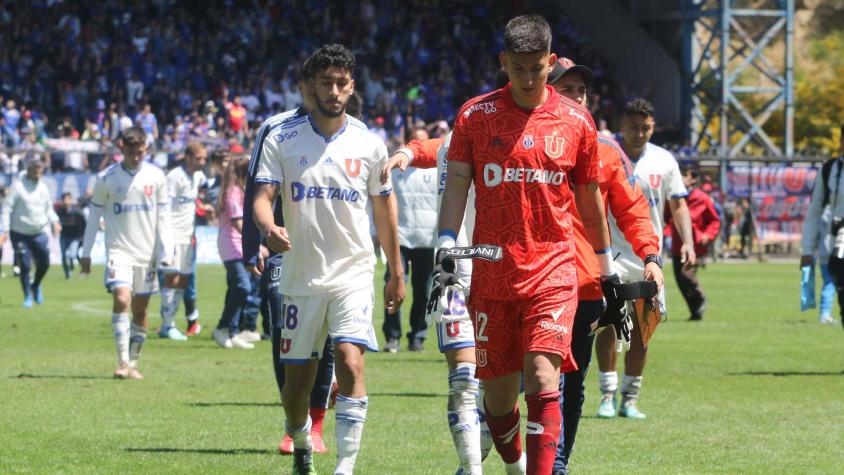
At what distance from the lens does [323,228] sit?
25.7ft

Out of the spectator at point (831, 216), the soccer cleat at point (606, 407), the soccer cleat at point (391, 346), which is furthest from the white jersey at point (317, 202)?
the soccer cleat at point (391, 346)

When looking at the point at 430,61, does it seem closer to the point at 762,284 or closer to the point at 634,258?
the point at 762,284

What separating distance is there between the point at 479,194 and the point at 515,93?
0.48 metres

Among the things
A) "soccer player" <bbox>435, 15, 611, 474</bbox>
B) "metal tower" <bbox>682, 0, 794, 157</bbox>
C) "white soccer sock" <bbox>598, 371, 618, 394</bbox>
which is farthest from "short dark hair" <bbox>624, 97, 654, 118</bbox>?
"metal tower" <bbox>682, 0, 794, 157</bbox>

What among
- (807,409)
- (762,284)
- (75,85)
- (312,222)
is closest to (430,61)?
(75,85)

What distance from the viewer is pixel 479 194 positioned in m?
6.69

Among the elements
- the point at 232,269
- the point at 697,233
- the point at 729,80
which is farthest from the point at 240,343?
the point at 729,80

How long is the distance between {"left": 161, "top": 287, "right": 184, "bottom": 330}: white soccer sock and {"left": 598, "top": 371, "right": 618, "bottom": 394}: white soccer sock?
764 cm

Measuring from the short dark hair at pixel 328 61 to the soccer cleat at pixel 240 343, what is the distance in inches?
338

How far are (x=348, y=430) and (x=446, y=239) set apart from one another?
137 cm

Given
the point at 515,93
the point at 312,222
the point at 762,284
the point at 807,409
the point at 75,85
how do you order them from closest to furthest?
1. the point at 515,93
2. the point at 312,222
3. the point at 807,409
4. the point at 762,284
5. the point at 75,85

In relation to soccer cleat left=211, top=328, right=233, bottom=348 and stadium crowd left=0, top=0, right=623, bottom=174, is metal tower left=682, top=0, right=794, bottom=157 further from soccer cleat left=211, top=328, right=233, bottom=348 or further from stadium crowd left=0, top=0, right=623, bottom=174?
soccer cleat left=211, top=328, right=233, bottom=348

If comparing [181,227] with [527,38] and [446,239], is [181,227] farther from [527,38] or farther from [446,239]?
[527,38]

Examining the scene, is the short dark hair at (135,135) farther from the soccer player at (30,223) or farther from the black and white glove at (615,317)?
the soccer player at (30,223)
